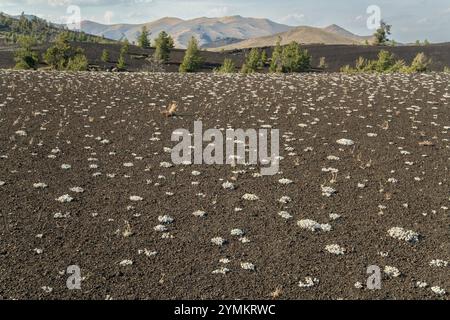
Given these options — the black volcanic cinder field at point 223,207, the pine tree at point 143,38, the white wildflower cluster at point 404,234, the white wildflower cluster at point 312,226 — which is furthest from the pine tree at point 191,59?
the white wildflower cluster at point 404,234

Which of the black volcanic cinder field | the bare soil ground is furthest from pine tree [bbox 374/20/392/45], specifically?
the black volcanic cinder field

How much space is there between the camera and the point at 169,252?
38.0ft

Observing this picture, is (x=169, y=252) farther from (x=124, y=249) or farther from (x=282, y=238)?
(x=282, y=238)

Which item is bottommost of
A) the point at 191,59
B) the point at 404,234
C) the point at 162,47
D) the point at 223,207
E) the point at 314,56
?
the point at 404,234

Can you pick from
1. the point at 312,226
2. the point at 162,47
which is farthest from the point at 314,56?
the point at 312,226

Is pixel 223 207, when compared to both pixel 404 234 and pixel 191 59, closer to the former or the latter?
pixel 404 234

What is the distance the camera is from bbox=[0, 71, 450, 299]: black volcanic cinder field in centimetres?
1047

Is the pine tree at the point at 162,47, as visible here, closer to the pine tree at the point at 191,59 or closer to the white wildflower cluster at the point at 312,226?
the pine tree at the point at 191,59

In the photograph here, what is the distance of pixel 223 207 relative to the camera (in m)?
14.3

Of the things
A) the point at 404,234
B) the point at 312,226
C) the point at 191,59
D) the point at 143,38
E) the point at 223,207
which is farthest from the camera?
the point at 143,38

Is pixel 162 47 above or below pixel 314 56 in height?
above

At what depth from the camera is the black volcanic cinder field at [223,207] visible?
10.5 meters

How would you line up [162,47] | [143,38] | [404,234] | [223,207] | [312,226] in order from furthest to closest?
[143,38] → [162,47] → [223,207] → [312,226] → [404,234]

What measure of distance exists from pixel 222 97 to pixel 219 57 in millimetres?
101544
